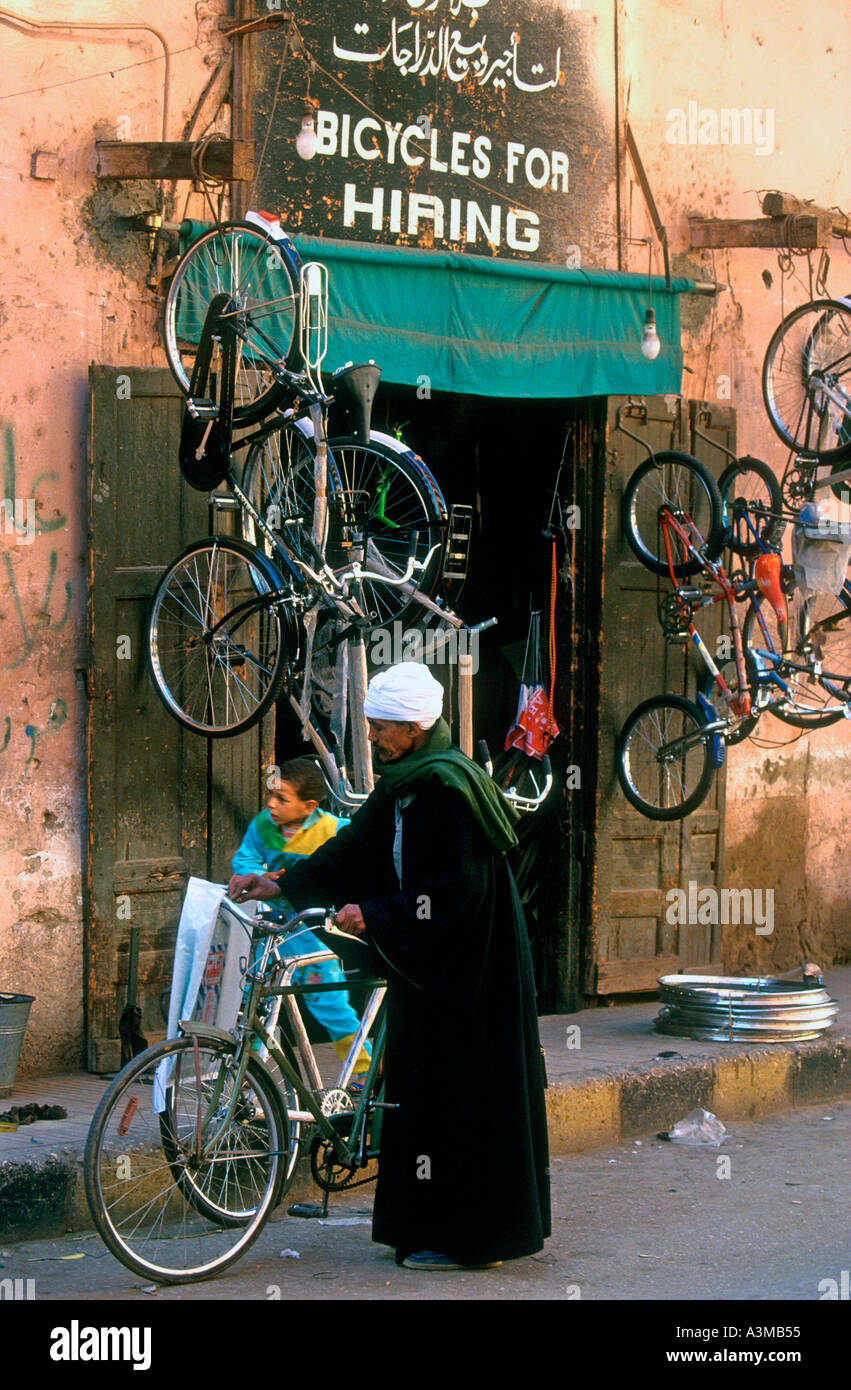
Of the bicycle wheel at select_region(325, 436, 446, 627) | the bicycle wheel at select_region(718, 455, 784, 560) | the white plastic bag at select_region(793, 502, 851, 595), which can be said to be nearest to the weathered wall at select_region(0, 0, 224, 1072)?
the bicycle wheel at select_region(325, 436, 446, 627)

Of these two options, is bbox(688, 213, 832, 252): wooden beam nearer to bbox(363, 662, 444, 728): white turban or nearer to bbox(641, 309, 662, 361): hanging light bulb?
bbox(641, 309, 662, 361): hanging light bulb

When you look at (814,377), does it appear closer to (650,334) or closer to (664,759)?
(650,334)

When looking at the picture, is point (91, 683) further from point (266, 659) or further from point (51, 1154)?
point (51, 1154)

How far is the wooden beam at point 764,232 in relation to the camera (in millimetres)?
8641

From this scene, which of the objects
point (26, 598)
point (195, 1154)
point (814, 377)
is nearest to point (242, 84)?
point (26, 598)

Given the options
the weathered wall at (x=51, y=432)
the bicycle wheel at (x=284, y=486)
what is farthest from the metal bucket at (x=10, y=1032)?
the bicycle wheel at (x=284, y=486)

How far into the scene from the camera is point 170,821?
717 cm

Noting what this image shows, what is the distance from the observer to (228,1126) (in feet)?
16.2

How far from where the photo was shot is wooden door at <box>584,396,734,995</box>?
852 cm

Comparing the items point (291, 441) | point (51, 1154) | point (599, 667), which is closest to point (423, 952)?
point (51, 1154)

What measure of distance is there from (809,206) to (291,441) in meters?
3.38

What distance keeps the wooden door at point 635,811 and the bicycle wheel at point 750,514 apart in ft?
0.75

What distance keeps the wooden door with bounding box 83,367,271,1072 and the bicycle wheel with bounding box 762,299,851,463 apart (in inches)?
125

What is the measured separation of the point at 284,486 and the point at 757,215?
3.82 m
